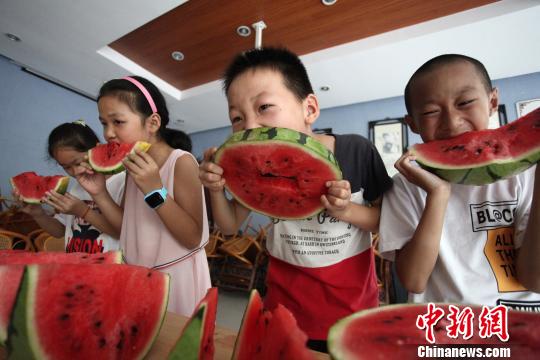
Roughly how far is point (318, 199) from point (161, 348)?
0.56 meters

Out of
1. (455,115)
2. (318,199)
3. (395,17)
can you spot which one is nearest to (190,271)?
(318,199)

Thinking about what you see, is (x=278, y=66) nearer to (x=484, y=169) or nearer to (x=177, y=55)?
(x=484, y=169)

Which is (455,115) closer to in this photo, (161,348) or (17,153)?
(161,348)

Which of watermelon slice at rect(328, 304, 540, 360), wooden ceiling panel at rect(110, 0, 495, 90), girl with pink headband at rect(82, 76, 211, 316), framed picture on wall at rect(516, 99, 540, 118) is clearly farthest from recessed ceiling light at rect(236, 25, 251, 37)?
→ framed picture on wall at rect(516, 99, 540, 118)

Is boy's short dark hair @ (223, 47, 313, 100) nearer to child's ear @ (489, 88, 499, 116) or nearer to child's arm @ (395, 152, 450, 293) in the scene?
child's arm @ (395, 152, 450, 293)

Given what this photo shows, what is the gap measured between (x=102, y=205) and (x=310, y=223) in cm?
104

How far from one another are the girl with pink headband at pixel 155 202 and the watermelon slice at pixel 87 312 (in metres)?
0.57

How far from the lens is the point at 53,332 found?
1.50 ft

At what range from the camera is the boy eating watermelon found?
3.17 feet

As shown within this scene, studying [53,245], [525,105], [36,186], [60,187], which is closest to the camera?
[60,187]

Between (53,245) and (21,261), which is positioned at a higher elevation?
(21,261)

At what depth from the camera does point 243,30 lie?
382cm

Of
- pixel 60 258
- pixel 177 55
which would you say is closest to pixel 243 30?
pixel 177 55

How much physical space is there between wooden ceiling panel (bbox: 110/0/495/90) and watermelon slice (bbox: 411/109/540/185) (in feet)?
8.36
